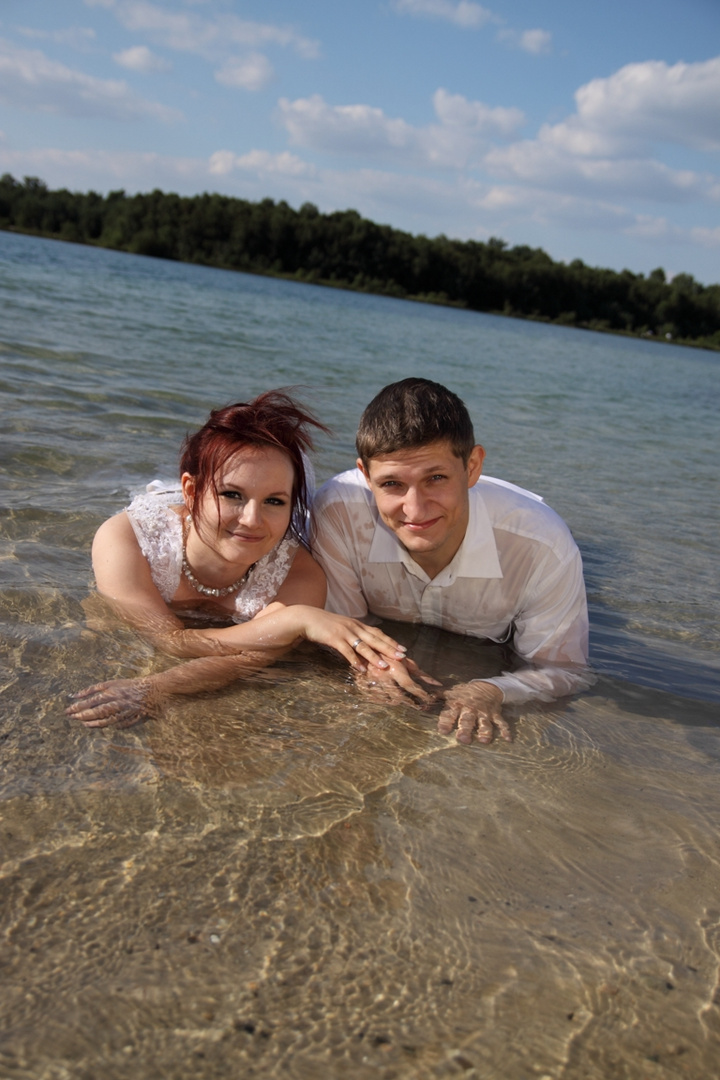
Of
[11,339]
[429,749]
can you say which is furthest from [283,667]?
[11,339]

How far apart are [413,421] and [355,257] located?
85675 mm

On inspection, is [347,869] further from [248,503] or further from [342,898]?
[248,503]

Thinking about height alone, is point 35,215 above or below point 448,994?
above

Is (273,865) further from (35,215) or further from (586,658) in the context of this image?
(35,215)

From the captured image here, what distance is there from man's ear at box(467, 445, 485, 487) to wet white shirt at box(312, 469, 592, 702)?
107mm

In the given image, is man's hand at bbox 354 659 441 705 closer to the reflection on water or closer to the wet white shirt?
the reflection on water

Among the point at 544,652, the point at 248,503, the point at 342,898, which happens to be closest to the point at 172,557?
the point at 248,503

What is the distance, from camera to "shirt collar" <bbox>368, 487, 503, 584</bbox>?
13.2 feet

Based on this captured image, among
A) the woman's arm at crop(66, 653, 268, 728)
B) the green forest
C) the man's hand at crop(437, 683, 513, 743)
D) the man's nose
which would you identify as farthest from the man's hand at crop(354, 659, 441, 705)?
the green forest

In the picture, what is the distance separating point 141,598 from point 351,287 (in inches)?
3271

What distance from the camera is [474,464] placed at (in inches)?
156

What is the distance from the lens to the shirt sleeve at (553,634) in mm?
3951

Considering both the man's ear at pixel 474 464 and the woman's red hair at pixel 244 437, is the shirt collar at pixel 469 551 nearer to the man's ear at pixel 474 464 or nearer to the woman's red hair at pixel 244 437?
the man's ear at pixel 474 464

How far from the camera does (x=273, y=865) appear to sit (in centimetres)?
247
